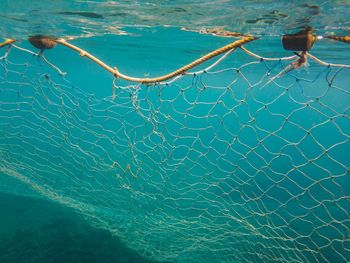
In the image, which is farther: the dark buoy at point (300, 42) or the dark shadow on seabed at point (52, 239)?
the dark shadow on seabed at point (52, 239)

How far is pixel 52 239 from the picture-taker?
596 cm

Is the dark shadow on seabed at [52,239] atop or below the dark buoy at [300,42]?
below

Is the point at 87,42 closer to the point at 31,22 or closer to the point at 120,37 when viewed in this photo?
the point at 120,37

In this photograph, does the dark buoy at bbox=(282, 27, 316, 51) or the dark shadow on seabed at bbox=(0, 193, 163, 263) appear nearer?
the dark buoy at bbox=(282, 27, 316, 51)

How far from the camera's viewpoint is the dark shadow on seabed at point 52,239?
5.40 metres

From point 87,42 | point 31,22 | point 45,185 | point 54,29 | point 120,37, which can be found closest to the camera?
point 45,185

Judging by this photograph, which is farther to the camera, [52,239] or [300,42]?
[52,239]

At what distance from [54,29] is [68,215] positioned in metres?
4.99

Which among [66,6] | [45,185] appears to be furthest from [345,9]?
[45,185]

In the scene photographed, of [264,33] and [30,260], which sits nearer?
[30,260]

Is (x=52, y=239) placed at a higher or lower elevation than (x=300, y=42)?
lower

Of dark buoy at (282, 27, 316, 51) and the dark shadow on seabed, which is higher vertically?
dark buoy at (282, 27, 316, 51)

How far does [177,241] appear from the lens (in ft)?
16.5

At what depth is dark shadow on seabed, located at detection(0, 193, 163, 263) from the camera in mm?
5402
